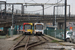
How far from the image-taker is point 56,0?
3072 centimetres

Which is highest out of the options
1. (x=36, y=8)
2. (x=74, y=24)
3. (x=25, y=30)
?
(x=36, y=8)

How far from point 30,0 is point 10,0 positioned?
4.60 meters

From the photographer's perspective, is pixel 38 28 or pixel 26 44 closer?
pixel 26 44

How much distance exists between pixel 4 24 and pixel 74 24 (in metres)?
37.8

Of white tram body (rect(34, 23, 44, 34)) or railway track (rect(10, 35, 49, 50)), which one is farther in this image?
white tram body (rect(34, 23, 44, 34))

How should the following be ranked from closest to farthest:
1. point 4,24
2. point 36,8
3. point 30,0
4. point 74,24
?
point 74,24, point 30,0, point 36,8, point 4,24

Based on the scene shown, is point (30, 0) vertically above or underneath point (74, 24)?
above

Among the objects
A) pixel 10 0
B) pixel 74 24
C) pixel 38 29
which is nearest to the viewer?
pixel 74 24

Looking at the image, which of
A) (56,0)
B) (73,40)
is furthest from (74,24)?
(56,0)

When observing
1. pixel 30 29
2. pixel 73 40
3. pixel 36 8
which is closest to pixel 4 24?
pixel 36 8

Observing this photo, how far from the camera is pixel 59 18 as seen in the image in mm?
59438

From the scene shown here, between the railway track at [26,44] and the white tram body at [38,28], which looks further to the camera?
the white tram body at [38,28]

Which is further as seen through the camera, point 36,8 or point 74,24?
point 36,8

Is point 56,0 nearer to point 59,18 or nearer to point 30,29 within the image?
point 30,29
